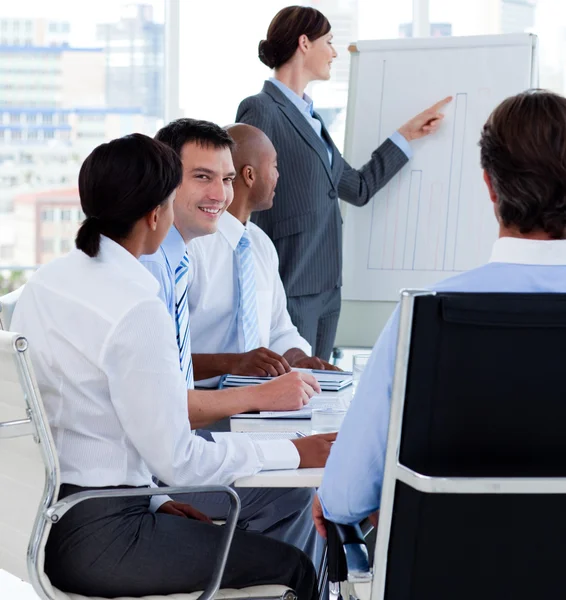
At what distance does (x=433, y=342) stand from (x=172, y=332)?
575mm

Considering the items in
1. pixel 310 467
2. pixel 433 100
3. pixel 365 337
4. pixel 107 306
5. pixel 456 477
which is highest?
pixel 433 100

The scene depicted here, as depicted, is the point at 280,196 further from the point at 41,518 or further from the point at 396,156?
the point at 41,518

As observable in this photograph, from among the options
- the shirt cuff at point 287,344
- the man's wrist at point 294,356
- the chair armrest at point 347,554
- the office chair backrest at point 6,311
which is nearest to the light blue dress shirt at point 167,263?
the office chair backrest at point 6,311

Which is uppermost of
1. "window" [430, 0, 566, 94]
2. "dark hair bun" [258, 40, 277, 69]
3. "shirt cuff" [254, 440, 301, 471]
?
"window" [430, 0, 566, 94]

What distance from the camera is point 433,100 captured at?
11.8 ft

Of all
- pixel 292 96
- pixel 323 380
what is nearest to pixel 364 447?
pixel 323 380

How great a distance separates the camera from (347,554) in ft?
4.60

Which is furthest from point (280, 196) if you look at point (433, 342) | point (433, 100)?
point (433, 342)

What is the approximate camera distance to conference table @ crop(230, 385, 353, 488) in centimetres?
161

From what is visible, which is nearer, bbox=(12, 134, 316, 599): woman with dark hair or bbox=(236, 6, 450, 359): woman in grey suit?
bbox=(12, 134, 316, 599): woman with dark hair

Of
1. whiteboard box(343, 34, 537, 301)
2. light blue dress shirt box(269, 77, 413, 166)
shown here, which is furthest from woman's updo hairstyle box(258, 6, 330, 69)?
whiteboard box(343, 34, 537, 301)

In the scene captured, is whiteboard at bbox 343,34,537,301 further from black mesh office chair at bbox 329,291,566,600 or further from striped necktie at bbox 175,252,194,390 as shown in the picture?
black mesh office chair at bbox 329,291,566,600

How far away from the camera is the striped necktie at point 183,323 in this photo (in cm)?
215

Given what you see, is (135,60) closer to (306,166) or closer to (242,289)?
(306,166)
